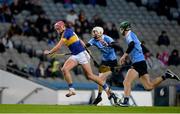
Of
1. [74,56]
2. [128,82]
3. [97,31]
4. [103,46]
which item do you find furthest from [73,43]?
[128,82]

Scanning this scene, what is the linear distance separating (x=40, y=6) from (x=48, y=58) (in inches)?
137

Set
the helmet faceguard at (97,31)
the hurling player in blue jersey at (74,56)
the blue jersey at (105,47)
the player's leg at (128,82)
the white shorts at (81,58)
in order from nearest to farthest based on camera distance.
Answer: the player's leg at (128,82) → the hurling player in blue jersey at (74,56) → the white shorts at (81,58) → the helmet faceguard at (97,31) → the blue jersey at (105,47)

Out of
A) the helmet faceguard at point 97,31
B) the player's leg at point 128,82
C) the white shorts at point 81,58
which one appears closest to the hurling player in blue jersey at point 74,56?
the white shorts at point 81,58

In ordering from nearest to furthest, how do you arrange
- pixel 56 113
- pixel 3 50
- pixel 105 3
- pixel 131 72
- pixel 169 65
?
1. pixel 56 113
2. pixel 131 72
3. pixel 3 50
4. pixel 169 65
5. pixel 105 3

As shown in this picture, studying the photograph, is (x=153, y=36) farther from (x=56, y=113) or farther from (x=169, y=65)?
(x=56, y=113)

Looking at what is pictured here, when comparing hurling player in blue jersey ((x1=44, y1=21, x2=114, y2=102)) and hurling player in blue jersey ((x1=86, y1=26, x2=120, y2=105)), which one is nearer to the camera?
hurling player in blue jersey ((x1=44, y1=21, x2=114, y2=102))

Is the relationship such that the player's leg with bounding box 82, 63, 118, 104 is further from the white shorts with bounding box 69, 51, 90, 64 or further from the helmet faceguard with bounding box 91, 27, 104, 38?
the helmet faceguard with bounding box 91, 27, 104, 38

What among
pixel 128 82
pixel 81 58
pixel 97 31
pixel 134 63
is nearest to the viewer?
pixel 128 82

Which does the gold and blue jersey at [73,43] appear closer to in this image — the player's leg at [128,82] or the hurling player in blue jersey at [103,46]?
the hurling player in blue jersey at [103,46]

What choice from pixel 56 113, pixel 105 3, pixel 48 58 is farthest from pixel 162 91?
pixel 56 113

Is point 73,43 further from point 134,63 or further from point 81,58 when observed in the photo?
point 134,63

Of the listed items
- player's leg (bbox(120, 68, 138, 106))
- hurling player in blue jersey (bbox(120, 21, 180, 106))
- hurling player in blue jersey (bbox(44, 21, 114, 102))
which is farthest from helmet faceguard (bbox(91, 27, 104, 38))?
player's leg (bbox(120, 68, 138, 106))

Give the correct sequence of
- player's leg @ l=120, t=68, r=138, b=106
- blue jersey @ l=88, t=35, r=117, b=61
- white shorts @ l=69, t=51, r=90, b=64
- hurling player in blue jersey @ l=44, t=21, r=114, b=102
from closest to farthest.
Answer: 1. player's leg @ l=120, t=68, r=138, b=106
2. hurling player in blue jersey @ l=44, t=21, r=114, b=102
3. white shorts @ l=69, t=51, r=90, b=64
4. blue jersey @ l=88, t=35, r=117, b=61

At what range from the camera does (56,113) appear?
46.3 feet
